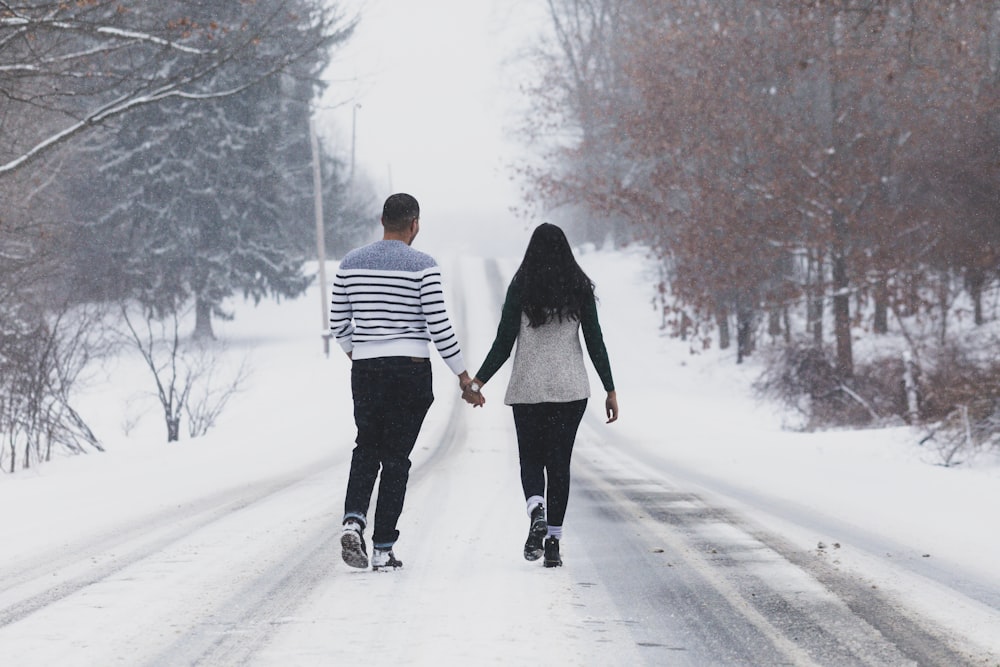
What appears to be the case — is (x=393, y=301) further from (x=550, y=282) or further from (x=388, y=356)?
(x=550, y=282)

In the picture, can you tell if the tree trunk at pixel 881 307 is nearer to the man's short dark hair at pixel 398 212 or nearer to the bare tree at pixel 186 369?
the bare tree at pixel 186 369

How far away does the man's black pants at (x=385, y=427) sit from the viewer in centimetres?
667

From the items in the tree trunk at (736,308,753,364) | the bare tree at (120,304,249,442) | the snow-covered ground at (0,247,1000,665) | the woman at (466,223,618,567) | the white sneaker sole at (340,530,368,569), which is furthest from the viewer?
the tree trunk at (736,308,753,364)

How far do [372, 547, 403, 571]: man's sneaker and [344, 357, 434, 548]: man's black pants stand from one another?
46 mm

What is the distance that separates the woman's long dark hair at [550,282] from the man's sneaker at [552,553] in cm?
130

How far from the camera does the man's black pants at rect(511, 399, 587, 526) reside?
22.7ft

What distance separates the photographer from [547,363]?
6859 mm

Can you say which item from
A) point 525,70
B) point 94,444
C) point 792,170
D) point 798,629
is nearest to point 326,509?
point 798,629

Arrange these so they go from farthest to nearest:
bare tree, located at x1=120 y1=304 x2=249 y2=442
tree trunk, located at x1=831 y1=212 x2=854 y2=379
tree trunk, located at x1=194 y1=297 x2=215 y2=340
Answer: tree trunk, located at x1=194 y1=297 x2=215 y2=340 → bare tree, located at x1=120 y1=304 x2=249 y2=442 → tree trunk, located at x1=831 y1=212 x2=854 y2=379

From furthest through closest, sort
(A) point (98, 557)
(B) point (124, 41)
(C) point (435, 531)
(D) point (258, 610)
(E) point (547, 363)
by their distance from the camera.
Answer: (B) point (124, 41)
(C) point (435, 531)
(A) point (98, 557)
(E) point (547, 363)
(D) point (258, 610)

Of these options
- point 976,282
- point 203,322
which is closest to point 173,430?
point 976,282

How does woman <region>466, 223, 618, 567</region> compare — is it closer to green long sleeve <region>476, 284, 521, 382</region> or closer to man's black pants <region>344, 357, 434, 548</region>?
green long sleeve <region>476, 284, 521, 382</region>

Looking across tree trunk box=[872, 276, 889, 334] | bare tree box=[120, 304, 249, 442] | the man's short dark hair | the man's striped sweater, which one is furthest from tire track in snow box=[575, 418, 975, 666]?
tree trunk box=[872, 276, 889, 334]

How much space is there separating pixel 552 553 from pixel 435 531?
1.55m
